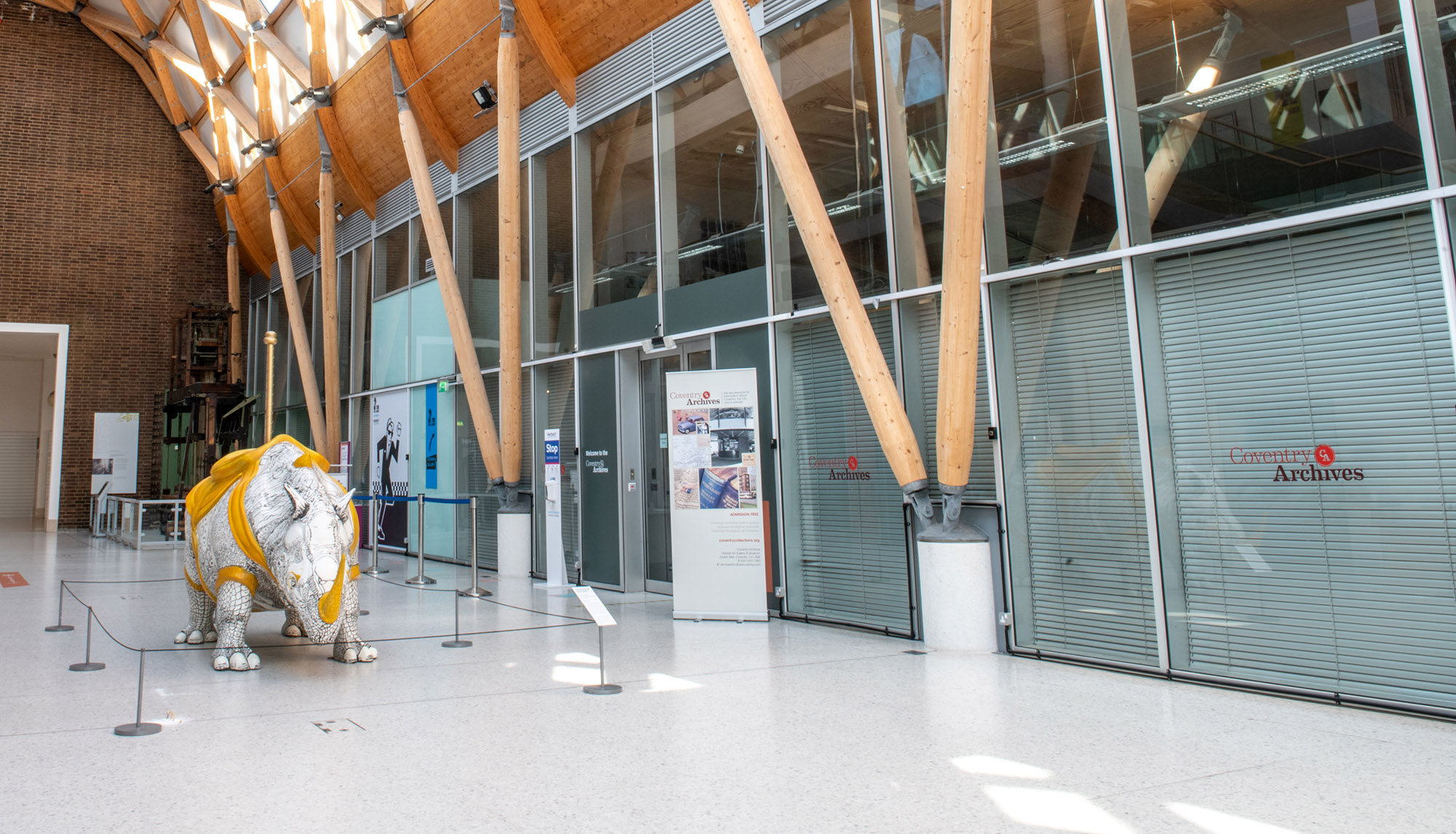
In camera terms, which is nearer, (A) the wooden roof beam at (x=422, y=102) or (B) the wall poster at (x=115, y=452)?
(A) the wooden roof beam at (x=422, y=102)

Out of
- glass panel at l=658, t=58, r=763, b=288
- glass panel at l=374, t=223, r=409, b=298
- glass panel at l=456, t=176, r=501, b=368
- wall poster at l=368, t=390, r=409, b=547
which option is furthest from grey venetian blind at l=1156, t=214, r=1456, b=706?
glass panel at l=374, t=223, r=409, b=298

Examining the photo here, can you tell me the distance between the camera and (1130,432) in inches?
231

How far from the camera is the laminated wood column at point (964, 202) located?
6004mm

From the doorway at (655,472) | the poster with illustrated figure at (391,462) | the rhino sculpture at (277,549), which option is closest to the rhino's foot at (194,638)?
the rhino sculpture at (277,549)

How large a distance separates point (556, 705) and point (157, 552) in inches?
521

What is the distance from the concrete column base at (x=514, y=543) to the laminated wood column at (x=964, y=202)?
264 inches

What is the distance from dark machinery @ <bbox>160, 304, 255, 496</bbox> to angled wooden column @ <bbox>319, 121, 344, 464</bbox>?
160 inches

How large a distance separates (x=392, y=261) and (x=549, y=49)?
251 inches

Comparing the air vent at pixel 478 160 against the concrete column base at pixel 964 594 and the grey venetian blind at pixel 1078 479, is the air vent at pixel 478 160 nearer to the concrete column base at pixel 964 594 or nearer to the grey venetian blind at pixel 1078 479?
the grey venetian blind at pixel 1078 479

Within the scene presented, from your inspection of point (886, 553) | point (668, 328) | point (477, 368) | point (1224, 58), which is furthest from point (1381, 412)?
point (477, 368)

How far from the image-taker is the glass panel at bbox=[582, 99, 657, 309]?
32.7 feet

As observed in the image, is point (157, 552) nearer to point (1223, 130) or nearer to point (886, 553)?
point (886, 553)

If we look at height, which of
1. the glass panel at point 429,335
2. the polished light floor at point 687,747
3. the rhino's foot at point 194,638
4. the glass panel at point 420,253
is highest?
the glass panel at point 420,253

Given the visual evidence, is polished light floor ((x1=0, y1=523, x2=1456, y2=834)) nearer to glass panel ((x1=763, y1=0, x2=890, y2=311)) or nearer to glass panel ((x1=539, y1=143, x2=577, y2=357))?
glass panel ((x1=763, y1=0, x2=890, y2=311))
